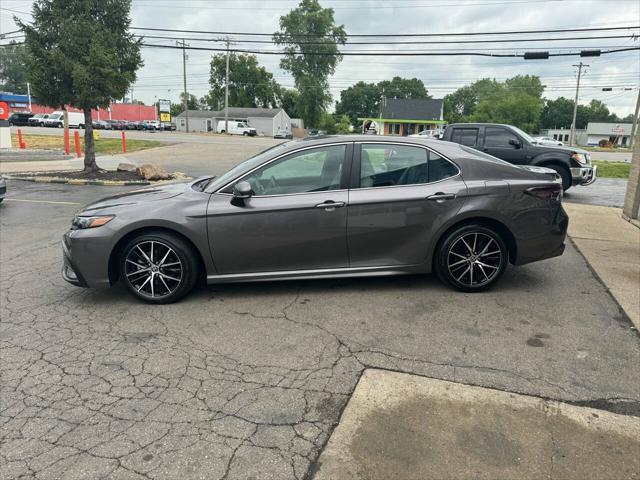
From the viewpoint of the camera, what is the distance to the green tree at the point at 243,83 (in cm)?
8638

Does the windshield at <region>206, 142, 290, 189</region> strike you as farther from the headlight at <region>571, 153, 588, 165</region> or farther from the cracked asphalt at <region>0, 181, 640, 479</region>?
the headlight at <region>571, 153, 588, 165</region>

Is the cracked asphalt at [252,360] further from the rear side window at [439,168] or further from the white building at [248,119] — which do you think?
the white building at [248,119]

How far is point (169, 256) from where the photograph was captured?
4.60 m

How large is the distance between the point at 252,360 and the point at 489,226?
2799mm

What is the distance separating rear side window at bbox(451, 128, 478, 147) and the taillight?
7810 millimetres

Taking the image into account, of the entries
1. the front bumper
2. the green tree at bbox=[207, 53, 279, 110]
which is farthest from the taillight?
the green tree at bbox=[207, 53, 279, 110]

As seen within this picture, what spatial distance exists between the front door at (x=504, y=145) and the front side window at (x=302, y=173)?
851 centimetres

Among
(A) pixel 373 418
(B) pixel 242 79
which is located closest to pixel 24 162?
(A) pixel 373 418

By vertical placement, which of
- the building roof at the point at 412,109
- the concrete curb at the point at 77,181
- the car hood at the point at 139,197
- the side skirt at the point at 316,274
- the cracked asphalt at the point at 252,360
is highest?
the building roof at the point at 412,109

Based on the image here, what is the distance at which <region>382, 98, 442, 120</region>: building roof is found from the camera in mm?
71125

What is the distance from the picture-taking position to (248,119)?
7819cm

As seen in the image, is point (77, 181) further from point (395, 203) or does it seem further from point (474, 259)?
point (474, 259)

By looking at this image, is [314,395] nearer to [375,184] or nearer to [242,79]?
[375,184]

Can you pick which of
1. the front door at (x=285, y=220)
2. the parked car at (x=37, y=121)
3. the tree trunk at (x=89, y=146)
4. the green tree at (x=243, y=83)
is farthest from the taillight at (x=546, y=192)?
the green tree at (x=243, y=83)
